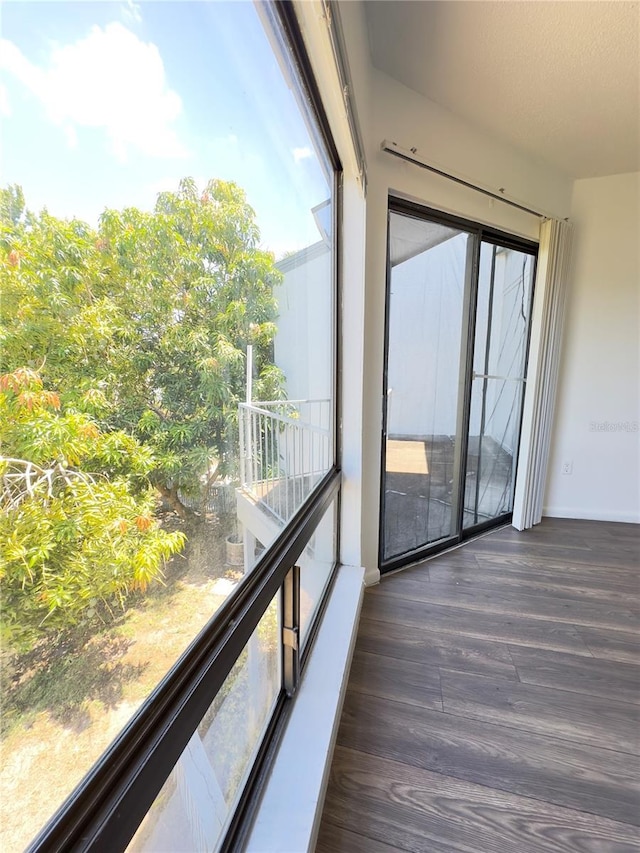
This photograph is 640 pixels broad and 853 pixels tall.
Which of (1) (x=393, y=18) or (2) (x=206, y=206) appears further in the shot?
(1) (x=393, y=18)

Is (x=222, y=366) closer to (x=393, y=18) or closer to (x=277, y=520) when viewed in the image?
(x=277, y=520)

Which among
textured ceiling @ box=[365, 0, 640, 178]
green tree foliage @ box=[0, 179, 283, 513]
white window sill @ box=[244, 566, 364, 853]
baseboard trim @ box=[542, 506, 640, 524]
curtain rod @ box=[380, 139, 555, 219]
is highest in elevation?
textured ceiling @ box=[365, 0, 640, 178]

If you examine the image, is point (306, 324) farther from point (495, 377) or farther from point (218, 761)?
point (495, 377)

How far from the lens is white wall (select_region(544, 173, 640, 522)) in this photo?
2748mm

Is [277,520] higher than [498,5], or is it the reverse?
[498,5]

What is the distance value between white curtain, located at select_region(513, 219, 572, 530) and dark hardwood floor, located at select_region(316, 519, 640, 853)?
2.45ft

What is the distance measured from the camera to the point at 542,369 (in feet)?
8.93

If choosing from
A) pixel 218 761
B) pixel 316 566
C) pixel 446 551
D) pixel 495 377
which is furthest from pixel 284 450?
pixel 495 377

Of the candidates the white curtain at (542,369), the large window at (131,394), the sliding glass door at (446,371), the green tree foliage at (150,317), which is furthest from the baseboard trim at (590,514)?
the green tree foliage at (150,317)

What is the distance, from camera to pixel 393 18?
1.50 m

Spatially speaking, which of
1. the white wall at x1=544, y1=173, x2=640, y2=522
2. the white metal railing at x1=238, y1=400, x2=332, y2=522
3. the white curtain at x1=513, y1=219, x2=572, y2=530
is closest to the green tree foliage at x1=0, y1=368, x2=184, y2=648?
the white metal railing at x1=238, y1=400, x2=332, y2=522

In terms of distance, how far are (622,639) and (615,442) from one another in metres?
1.83

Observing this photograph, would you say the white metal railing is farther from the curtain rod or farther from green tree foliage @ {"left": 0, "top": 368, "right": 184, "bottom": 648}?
the curtain rod

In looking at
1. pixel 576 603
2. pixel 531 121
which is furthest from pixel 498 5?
pixel 576 603
